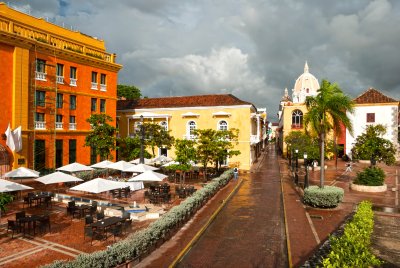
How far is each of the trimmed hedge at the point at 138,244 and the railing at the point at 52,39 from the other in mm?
22272

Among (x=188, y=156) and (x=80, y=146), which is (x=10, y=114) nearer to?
(x=80, y=146)

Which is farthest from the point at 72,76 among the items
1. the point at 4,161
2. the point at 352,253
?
the point at 352,253

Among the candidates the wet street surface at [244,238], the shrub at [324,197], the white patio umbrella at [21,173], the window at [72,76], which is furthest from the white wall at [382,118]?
the white patio umbrella at [21,173]

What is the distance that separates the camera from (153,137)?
111 ft

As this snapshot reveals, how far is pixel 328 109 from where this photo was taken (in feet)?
63.3

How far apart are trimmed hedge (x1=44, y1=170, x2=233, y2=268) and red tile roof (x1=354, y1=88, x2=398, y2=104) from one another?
41525 millimetres

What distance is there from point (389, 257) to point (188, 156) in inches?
679

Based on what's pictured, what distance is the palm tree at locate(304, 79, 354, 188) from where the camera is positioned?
1886cm

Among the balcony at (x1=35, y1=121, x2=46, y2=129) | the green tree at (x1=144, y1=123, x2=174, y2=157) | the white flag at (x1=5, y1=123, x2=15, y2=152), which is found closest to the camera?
the white flag at (x1=5, y1=123, x2=15, y2=152)

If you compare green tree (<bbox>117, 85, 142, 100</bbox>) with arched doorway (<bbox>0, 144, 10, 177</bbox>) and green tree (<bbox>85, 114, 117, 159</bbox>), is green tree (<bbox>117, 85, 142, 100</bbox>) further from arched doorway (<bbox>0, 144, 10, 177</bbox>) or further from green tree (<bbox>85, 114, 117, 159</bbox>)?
arched doorway (<bbox>0, 144, 10, 177</bbox>)

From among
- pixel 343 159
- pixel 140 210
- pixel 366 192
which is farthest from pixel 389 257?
pixel 343 159

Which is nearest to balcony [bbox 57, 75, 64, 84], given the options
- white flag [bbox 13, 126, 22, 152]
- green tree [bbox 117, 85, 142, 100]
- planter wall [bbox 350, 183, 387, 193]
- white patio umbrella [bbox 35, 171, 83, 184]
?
white flag [bbox 13, 126, 22, 152]

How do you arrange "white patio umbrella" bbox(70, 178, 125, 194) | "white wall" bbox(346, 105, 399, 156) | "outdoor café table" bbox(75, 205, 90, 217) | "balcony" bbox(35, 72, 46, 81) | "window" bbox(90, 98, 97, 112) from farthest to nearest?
"white wall" bbox(346, 105, 399, 156) < "window" bbox(90, 98, 97, 112) < "balcony" bbox(35, 72, 46, 81) < "white patio umbrella" bbox(70, 178, 125, 194) < "outdoor café table" bbox(75, 205, 90, 217)

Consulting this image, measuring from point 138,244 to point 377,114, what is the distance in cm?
4779
